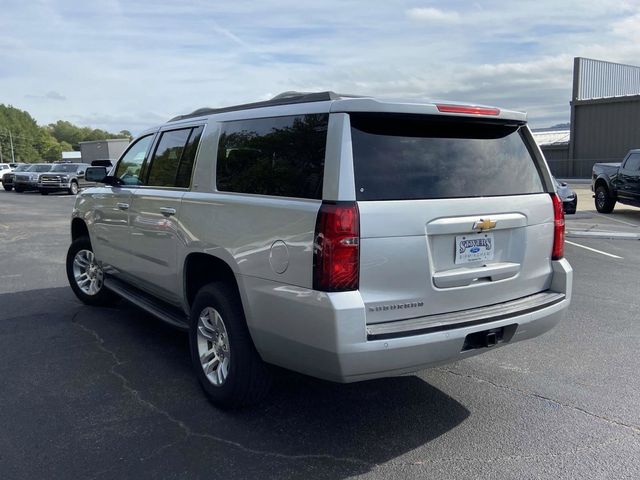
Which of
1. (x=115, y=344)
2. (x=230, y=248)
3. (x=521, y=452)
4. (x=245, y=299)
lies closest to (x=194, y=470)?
(x=245, y=299)

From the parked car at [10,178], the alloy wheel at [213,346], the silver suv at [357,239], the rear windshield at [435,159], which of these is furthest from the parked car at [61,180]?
the rear windshield at [435,159]

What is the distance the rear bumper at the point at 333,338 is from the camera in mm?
2967

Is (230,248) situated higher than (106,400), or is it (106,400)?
(230,248)

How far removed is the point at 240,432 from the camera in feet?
11.6

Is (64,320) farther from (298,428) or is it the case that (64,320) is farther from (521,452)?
(521,452)

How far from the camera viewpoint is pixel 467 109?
343 cm

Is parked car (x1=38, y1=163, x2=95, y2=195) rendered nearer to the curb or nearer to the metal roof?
the curb

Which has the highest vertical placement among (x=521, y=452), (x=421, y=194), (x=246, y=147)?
(x=246, y=147)

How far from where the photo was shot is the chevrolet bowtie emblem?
11.1 ft

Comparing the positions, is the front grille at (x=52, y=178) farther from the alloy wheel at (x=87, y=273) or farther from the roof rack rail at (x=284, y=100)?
the roof rack rail at (x=284, y=100)

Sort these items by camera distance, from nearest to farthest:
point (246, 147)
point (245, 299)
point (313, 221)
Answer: point (313, 221) → point (245, 299) → point (246, 147)

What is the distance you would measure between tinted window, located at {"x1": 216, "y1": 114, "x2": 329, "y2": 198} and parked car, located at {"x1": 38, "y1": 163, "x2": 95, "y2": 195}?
90.0 ft

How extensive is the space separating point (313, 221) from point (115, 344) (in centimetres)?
291

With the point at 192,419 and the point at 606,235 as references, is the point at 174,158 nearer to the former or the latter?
the point at 192,419
